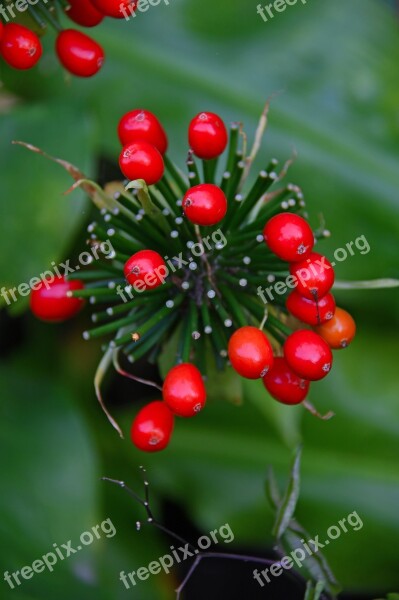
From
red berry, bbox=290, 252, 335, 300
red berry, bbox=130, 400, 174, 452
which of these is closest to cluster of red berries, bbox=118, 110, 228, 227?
red berry, bbox=290, 252, 335, 300

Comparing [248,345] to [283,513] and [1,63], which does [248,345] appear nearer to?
[283,513]

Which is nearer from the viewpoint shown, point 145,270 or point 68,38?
point 145,270

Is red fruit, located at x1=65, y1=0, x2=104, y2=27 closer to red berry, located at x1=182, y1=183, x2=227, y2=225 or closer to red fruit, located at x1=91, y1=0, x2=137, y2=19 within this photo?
red fruit, located at x1=91, y1=0, x2=137, y2=19

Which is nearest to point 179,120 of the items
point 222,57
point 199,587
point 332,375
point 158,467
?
point 222,57

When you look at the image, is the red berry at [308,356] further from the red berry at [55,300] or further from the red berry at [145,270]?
the red berry at [55,300]

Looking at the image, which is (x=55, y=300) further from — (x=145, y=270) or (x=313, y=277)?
(x=313, y=277)

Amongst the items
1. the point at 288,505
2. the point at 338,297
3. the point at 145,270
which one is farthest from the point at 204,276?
the point at 338,297
